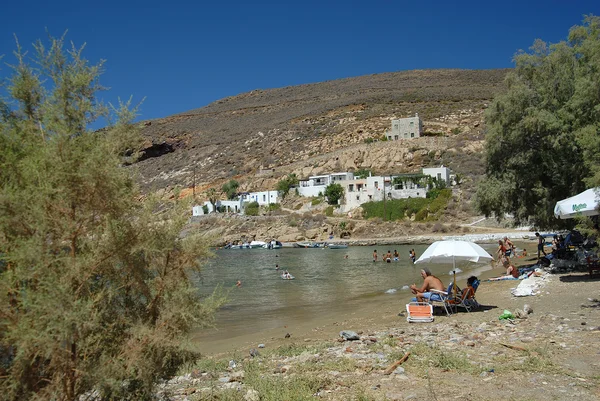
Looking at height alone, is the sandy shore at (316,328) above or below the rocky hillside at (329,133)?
below

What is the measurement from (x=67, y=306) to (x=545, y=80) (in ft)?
62.3

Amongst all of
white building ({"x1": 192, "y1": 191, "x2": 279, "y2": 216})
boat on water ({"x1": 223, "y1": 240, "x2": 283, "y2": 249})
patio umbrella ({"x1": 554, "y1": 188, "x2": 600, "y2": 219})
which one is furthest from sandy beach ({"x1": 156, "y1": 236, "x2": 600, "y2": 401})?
white building ({"x1": 192, "y1": 191, "x2": 279, "y2": 216})

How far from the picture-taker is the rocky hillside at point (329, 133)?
267 feet

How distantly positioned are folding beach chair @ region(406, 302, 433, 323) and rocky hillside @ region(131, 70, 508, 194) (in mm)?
60350

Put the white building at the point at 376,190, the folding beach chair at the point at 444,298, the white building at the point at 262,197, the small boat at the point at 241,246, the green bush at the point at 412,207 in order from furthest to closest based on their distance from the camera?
the white building at the point at 262,197 < the white building at the point at 376,190 < the green bush at the point at 412,207 < the small boat at the point at 241,246 < the folding beach chair at the point at 444,298

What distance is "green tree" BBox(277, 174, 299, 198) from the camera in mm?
79500

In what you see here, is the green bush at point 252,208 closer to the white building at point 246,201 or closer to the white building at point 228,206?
the white building at point 246,201

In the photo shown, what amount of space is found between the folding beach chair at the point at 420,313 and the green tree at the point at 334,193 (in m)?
61.3

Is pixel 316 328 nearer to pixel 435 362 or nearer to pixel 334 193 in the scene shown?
pixel 435 362

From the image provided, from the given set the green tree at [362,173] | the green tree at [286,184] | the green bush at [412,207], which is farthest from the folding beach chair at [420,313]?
the green tree at [286,184]

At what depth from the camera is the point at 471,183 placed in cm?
6656

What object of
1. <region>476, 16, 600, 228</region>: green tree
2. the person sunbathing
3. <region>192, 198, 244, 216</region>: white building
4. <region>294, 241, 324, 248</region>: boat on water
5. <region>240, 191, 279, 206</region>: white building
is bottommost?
the person sunbathing

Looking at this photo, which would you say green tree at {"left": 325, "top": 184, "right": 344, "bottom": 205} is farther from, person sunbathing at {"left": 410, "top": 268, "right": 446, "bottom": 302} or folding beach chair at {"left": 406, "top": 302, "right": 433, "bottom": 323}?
folding beach chair at {"left": 406, "top": 302, "right": 433, "bottom": 323}

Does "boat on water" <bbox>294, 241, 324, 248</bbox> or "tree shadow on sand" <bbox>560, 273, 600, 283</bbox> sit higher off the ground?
"boat on water" <bbox>294, 241, 324, 248</bbox>
